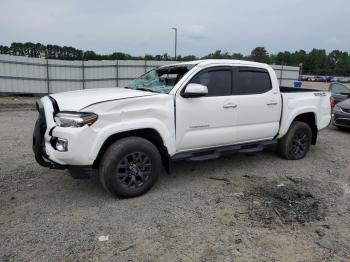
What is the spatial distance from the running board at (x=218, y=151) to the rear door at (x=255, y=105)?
0.35 ft

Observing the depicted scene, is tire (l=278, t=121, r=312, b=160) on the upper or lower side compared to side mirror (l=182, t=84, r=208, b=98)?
lower

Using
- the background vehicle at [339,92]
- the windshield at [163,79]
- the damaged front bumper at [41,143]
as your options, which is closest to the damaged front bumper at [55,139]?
the damaged front bumper at [41,143]

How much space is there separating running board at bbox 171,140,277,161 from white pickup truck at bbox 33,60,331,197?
15 mm

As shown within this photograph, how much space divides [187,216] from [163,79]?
2.15 metres

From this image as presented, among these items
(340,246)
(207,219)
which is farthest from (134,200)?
(340,246)

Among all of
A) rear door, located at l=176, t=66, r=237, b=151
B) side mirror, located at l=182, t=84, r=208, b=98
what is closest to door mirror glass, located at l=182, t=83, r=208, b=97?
side mirror, located at l=182, t=84, r=208, b=98

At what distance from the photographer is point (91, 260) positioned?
281 centimetres

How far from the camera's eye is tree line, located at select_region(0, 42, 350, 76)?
52944mm

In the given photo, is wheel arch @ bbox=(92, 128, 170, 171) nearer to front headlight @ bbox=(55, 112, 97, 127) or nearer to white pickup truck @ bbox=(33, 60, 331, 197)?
white pickup truck @ bbox=(33, 60, 331, 197)

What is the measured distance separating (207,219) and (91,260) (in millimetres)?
1373

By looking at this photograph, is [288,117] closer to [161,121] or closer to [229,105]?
[229,105]

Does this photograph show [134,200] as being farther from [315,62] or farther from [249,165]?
[315,62]

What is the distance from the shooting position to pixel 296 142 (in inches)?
235

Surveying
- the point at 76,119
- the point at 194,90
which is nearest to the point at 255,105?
the point at 194,90
